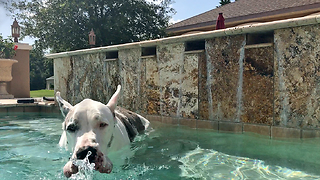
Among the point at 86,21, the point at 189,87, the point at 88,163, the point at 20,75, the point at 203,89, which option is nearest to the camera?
the point at 88,163

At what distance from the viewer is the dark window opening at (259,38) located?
496cm

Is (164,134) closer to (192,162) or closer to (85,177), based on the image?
(192,162)

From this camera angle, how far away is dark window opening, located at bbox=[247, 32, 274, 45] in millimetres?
4961

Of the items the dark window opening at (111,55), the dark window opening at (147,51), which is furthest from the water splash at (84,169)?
the dark window opening at (111,55)

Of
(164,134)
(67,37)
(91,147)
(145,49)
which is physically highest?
(67,37)

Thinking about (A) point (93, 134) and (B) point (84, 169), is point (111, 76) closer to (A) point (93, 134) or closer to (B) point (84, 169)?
(A) point (93, 134)

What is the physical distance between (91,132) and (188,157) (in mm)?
1475

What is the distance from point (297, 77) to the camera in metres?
4.41

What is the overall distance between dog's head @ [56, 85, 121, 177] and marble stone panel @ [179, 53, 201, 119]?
276cm

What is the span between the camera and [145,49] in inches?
271

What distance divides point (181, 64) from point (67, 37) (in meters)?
15.2

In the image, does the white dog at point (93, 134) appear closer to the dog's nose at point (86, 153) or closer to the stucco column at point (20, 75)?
the dog's nose at point (86, 153)

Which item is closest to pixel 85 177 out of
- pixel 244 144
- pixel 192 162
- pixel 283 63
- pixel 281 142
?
pixel 192 162

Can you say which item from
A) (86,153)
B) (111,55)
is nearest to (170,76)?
(111,55)
